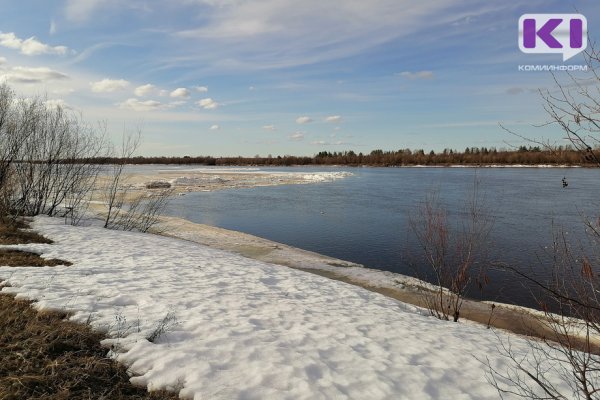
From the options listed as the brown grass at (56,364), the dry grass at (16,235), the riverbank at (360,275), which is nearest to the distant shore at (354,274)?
the riverbank at (360,275)

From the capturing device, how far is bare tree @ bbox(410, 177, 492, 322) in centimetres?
830

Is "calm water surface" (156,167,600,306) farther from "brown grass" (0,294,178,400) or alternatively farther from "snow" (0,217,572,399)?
"brown grass" (0,294,178,400)

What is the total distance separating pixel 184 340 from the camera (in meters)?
4.66

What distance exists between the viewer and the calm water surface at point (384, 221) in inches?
512

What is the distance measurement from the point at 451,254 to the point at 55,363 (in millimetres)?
12148

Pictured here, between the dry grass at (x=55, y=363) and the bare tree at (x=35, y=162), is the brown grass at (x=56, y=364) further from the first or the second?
the bare tree at (x=35, y=162)

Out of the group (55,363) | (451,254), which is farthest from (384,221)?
(55,363)

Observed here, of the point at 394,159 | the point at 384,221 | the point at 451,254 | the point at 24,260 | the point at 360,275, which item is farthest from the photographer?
the point at 394,159

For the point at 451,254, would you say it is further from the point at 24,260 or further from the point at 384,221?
the point at 24,260

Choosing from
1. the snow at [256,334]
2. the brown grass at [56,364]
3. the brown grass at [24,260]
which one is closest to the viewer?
the brown grass at [56,364]

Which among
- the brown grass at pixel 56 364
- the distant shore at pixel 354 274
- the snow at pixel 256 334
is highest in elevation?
the brown grass at pixel 56 364

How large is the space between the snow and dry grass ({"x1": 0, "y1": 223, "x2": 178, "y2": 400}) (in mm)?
178

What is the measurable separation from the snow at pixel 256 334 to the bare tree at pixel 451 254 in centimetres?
87

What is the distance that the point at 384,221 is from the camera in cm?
1977
